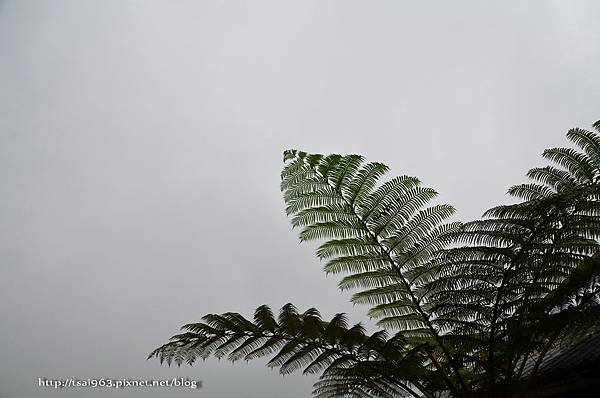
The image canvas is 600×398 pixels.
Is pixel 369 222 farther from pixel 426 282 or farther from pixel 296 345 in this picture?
pixel 296 345

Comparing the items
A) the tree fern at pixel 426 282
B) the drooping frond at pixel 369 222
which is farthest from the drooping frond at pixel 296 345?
the drooping frond at pixel 369 222

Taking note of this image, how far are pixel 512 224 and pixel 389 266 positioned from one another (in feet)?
2.93

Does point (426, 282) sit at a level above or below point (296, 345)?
above

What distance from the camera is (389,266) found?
2951 mm

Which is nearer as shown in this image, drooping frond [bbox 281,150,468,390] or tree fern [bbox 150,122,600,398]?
tree fern [bbox 150,122,600,398]

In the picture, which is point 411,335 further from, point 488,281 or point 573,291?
point 573,291

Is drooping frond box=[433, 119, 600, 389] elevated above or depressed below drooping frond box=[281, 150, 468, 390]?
below

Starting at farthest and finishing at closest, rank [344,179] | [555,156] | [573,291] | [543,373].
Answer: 1. [543,373]
2. [344,179]
3. [555,156]
4. [573,291]

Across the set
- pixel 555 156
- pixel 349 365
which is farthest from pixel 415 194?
pixel 349 365

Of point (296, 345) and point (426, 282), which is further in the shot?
point (426, 282)

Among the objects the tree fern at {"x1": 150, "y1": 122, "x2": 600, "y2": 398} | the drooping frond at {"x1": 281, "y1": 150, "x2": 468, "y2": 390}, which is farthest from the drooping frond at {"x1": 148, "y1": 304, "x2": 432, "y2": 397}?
the drooping frond at {"x1": 281, "y1": 150, "x2": 468, "y2": 390}

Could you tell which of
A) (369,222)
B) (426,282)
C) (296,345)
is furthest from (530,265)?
(296,345)

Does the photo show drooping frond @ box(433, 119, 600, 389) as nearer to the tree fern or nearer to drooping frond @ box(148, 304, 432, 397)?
the tree fern

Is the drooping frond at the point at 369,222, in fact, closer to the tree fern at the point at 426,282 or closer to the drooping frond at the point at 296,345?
the tree fern at the point at 426,282
